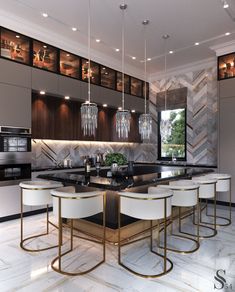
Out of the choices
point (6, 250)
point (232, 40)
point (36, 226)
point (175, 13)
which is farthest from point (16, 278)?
point (232, 40)

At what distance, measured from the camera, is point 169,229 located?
3740 millimetres

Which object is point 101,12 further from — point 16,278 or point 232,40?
point 16,278

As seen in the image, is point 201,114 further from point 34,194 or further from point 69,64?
point 34,194

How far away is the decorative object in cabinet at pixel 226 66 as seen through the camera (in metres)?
5.05

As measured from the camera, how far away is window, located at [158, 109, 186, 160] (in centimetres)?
655

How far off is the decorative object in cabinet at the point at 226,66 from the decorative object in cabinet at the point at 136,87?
7.91 ft

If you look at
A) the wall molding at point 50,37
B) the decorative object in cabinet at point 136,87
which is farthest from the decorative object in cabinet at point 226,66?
the wall molding at point 50,37

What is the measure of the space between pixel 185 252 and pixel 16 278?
1.96 metres

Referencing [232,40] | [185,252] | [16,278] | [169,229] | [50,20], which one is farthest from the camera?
[232,40]

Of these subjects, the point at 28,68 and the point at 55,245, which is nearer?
the point at 55,245

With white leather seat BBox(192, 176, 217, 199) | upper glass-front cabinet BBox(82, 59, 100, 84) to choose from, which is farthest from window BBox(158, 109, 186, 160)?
white leather seat BBox(192, 176, 217, 199)

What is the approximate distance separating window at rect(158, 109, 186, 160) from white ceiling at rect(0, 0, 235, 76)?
179 centimetres

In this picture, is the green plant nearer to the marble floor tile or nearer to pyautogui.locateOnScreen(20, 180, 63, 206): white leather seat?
pyautogui.locateOnScreen(20, 180, 63, 206): white leather seat

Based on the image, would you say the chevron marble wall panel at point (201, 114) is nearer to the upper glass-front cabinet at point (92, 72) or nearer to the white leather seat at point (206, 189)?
the upper glass-front cabinet at point (92, 72)
